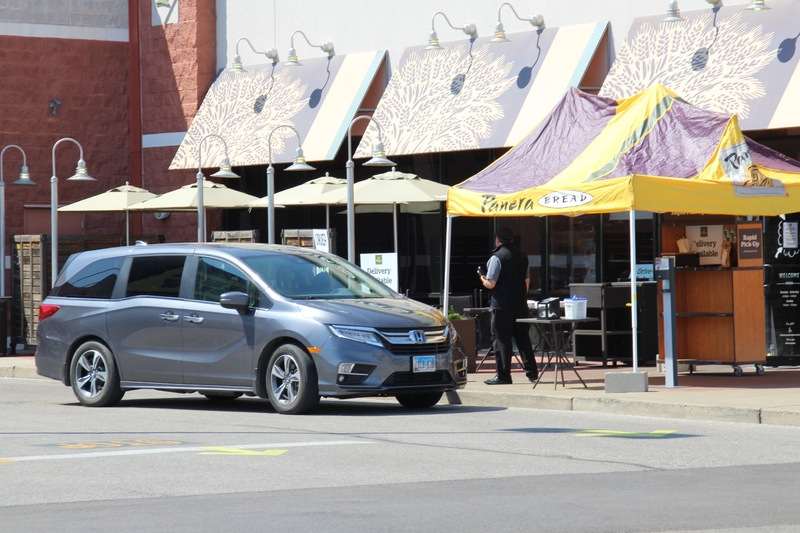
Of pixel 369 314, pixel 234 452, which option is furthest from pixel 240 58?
pixel 234 452

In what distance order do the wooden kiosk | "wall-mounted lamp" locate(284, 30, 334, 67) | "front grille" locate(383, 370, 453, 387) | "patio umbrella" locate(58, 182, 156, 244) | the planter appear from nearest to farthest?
"front grille" locate(383, 370, 453, 387), the wooden kiosk, the planter, "patio umbrella" locate(58, 182, 156, 244), "wall-mounted lamp" locate(284, 30, 334, 67)

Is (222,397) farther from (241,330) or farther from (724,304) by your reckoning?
(724,304)

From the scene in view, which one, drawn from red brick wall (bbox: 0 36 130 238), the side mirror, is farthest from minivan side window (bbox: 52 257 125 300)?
red brick wall (bbox: 0 36 130 238)

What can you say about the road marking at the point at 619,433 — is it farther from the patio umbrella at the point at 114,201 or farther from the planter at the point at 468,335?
the patio umbrella at the point at 114,201

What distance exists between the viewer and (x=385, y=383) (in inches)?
495

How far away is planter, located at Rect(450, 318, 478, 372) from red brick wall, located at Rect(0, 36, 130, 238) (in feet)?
38.5

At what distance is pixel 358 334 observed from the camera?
12562 mm

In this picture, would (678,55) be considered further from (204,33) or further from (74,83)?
(74,83)

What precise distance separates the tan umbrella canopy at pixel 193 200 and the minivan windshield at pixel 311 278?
26.6 feet

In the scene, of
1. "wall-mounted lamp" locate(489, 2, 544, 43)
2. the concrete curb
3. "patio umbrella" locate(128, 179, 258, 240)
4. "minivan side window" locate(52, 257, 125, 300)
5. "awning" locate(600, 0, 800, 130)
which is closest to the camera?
the concrete curb

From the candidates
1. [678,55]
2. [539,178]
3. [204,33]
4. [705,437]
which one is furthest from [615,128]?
[204,33]

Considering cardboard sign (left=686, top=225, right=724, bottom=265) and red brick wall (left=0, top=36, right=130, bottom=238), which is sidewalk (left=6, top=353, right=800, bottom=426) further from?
red brick wall (left=0, top=36, right=130, bottom=238)

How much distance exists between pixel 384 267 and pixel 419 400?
17.1 ft

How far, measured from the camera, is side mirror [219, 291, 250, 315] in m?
12.9
